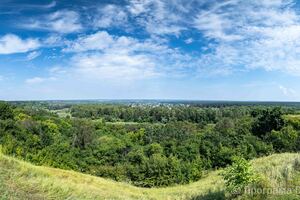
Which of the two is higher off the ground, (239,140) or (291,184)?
(291,184)

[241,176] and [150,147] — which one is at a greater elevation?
[241,176]

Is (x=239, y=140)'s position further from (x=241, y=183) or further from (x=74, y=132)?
(x=241, y=183)

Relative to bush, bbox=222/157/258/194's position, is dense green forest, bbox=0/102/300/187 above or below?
below

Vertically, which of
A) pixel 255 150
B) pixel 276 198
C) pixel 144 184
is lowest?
pixel 144 184

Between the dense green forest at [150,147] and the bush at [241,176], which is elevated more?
the bush at [241,176]

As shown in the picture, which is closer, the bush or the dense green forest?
the bush

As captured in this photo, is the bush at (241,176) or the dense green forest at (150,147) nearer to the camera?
the bush at (241,176)

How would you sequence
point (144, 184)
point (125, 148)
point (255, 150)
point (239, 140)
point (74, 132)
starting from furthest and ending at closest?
point (74, 132) < point (125, 148) < point (239, 140) < point (255, 150) < point (144, 184)

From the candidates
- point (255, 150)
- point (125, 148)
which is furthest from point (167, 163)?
point (125, 148)

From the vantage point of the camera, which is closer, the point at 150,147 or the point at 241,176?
the point at 241,176

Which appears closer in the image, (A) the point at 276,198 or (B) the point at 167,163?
(A) the point at 276,198

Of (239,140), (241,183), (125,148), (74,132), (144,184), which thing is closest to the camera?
(241,183)
